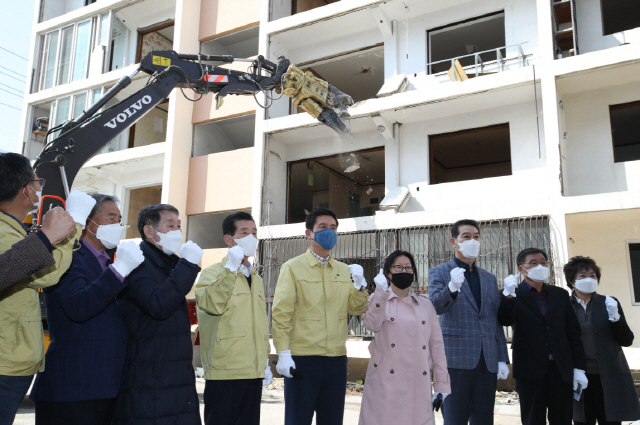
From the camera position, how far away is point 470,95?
33.5ft

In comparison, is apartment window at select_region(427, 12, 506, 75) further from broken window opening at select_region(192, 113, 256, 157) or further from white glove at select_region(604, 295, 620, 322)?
white glove at select_region(604, 295, 620, 322)

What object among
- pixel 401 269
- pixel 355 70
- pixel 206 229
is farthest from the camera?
pixel 206 229

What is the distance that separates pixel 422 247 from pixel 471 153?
4981 millimetres

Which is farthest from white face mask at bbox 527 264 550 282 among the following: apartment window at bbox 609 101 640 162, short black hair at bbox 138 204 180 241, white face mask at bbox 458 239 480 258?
apartment window at bbox 609 101 640 162

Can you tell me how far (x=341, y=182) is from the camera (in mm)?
15844

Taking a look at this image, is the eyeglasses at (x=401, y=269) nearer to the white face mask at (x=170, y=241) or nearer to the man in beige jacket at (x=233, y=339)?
the man in beige jacket at (x=233, y=339)

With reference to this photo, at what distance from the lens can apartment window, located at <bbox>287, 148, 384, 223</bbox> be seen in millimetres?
13562

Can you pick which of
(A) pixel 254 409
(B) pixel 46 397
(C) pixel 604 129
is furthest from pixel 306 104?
(C) pixel 604 129

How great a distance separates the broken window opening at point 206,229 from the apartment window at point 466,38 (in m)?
6.44

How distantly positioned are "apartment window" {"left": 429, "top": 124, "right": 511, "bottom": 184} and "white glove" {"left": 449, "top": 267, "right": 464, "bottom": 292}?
7.90 metres

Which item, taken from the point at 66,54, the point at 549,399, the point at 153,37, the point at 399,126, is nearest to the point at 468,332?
the point at 549,399

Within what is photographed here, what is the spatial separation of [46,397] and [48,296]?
0.49 metres

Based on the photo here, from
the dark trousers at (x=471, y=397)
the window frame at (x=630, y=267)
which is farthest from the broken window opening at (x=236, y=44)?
the dark trousers at (x=471, y=397)

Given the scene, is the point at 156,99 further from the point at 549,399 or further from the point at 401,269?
the point at 549,399
